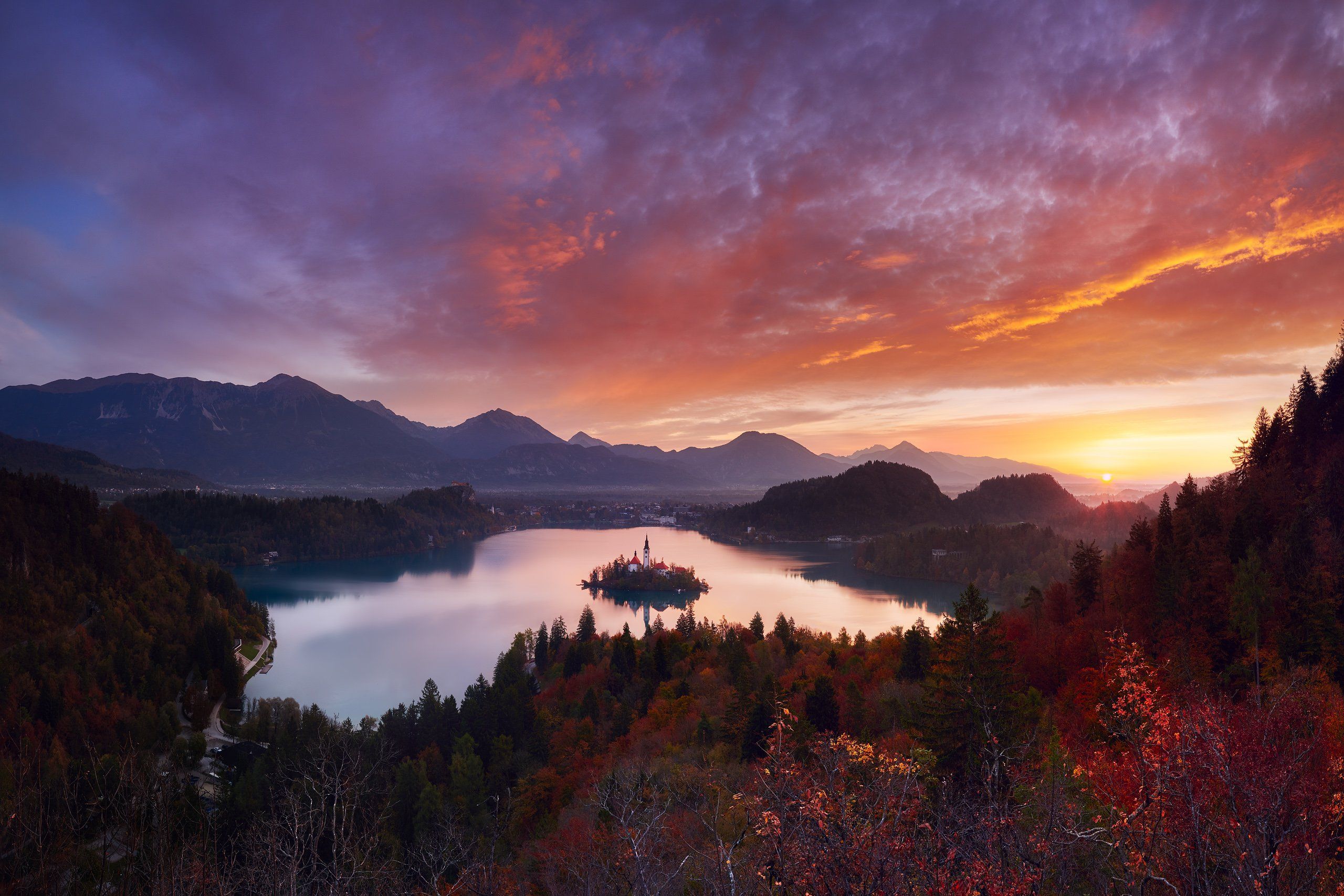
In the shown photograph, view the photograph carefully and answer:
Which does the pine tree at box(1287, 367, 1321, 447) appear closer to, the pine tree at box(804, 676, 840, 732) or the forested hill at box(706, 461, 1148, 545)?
the pine tree at box(804, 676, 840, 732)

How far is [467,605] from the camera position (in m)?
59.6

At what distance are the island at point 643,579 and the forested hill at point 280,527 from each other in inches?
1865

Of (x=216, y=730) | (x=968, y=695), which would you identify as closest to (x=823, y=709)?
(x=968, y=695)

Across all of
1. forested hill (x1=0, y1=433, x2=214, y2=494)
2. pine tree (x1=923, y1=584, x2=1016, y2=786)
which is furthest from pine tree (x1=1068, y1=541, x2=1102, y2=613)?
forested hill (x1=0, y1=433, x2=214, y2=494)

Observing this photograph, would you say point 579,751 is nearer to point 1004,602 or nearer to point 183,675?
point 183,675

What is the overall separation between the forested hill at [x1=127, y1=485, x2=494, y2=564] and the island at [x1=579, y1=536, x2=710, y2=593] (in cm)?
4736

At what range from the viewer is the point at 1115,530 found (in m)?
74.5

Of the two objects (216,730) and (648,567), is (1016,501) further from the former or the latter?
(216,730)

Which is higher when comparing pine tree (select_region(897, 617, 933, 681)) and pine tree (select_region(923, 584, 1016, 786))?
pine tree (select_region(923, 584, 1016, 786))

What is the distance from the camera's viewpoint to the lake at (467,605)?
3812 cm

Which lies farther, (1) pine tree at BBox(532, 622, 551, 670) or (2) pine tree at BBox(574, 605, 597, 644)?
(2) pine tree at BBox(574, 605, 597, 644)

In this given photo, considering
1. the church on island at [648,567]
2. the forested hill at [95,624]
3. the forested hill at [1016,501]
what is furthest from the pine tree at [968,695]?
the forested hill at [1016,501]

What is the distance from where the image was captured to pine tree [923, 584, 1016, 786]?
40.8ft

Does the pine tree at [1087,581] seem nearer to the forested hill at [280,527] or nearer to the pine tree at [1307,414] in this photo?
the pine tree at [1307,414]
